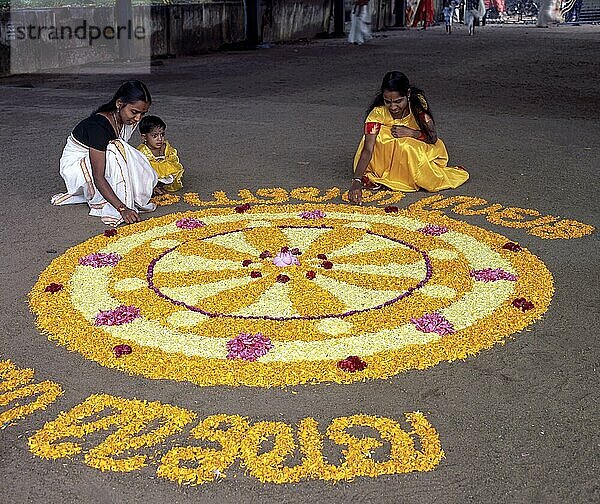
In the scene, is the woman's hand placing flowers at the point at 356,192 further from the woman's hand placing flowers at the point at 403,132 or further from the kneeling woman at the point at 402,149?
the woman's hand placing flowers at the point at 403,132

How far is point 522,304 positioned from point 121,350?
1.68 meters

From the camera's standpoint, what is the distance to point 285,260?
3723 millimetres

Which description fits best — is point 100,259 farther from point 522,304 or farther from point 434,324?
point 522,304

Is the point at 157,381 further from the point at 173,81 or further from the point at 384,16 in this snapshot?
the point at 384,16

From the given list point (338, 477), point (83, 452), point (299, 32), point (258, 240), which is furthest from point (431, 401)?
point (299, 32)

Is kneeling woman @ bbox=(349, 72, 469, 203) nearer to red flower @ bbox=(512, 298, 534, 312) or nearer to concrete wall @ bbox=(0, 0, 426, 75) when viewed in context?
red flower @ bbox=(512, 298, 534, 312)

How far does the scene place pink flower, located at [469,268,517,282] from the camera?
11.8 feet

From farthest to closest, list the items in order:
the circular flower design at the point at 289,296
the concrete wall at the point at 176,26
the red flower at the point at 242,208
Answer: the concrete wall at the point at 176,26 → the red flower at the point at 242,208 → the circular flower design at the point at 289,296

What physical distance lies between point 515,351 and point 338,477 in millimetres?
1055

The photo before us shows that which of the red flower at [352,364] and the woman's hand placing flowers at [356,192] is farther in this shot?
the woman's hand placing flowers at [356,192]

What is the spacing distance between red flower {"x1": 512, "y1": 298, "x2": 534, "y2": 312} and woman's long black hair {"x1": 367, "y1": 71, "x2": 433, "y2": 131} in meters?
2.01

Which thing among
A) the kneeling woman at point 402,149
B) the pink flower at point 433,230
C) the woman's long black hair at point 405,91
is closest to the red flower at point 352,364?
the pink flower at point 433,230

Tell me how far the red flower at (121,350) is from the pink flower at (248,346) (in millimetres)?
379

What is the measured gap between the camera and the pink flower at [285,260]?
3.72 metres
